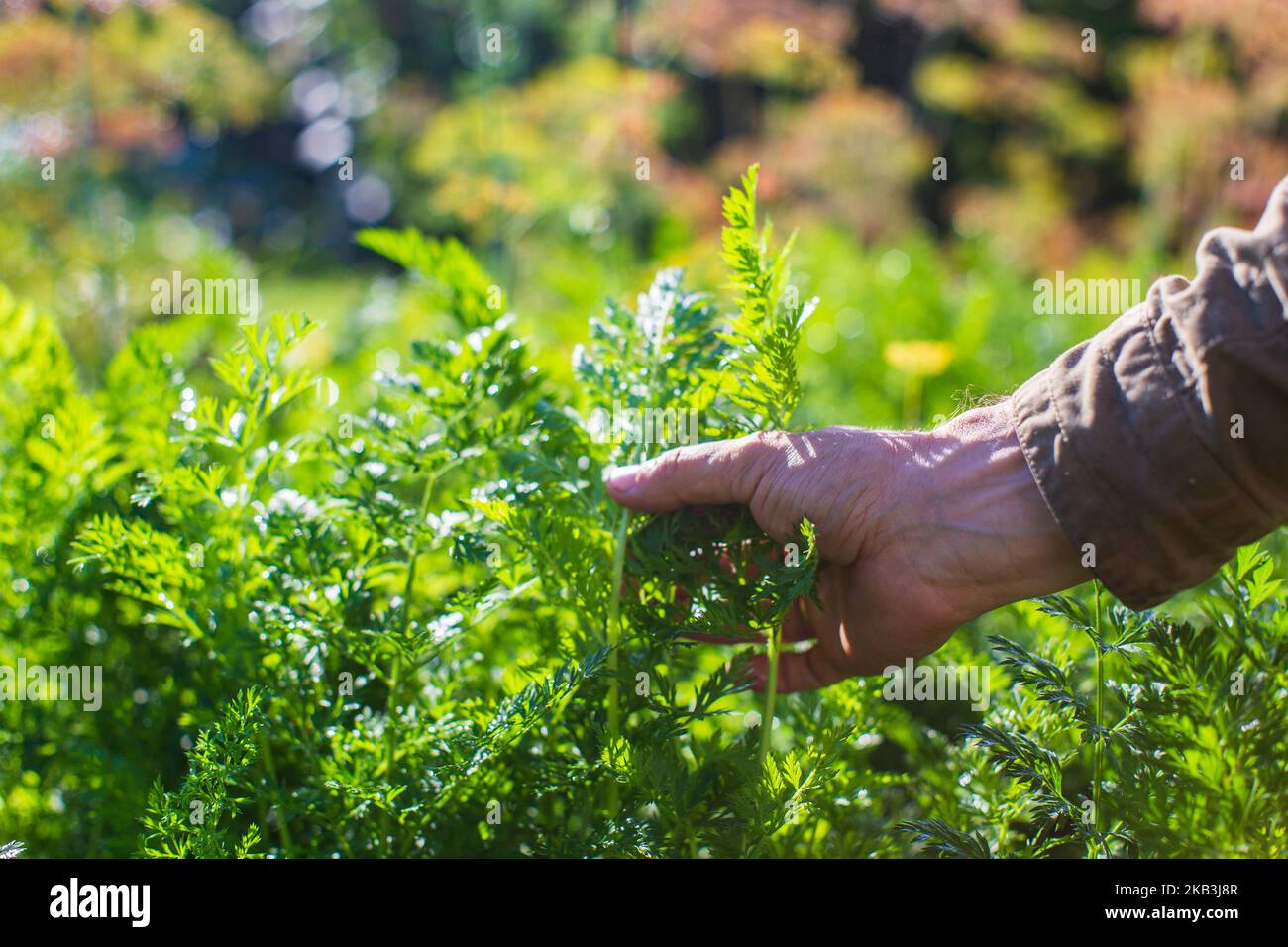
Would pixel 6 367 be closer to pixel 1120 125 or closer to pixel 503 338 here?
pixel 503 338

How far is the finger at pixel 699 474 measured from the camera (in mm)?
1571

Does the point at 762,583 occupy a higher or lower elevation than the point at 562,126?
lower

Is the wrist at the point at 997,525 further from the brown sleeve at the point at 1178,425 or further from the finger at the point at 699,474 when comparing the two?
the finger at the point at 699,474

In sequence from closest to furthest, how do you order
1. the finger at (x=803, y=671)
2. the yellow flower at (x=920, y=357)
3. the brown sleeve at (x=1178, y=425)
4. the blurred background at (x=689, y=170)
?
the brown sleeve at (x=1178, y=425)
the finger at (x=803, y=671)
the yellow flower at (x=920, y=357)
the blurred background at (x=689, y=170)

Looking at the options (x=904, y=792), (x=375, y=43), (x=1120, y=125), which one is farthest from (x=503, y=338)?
(x=375, y=43)

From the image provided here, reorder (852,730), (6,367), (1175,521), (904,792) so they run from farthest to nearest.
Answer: (6,367) → (904,792) → (852,730) → (1175,521)

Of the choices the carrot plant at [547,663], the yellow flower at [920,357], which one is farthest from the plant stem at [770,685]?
the yellow flower at [920,357]

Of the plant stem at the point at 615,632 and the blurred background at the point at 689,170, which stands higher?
the blurred background at the point at 689,170

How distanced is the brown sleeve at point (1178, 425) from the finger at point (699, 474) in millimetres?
378

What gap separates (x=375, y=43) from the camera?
479 inches

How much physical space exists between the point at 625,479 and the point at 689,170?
18.8 ft

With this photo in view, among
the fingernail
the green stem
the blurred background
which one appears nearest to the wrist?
the blurred background

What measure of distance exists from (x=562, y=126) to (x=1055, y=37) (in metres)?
2.92

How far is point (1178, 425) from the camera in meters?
1.42
